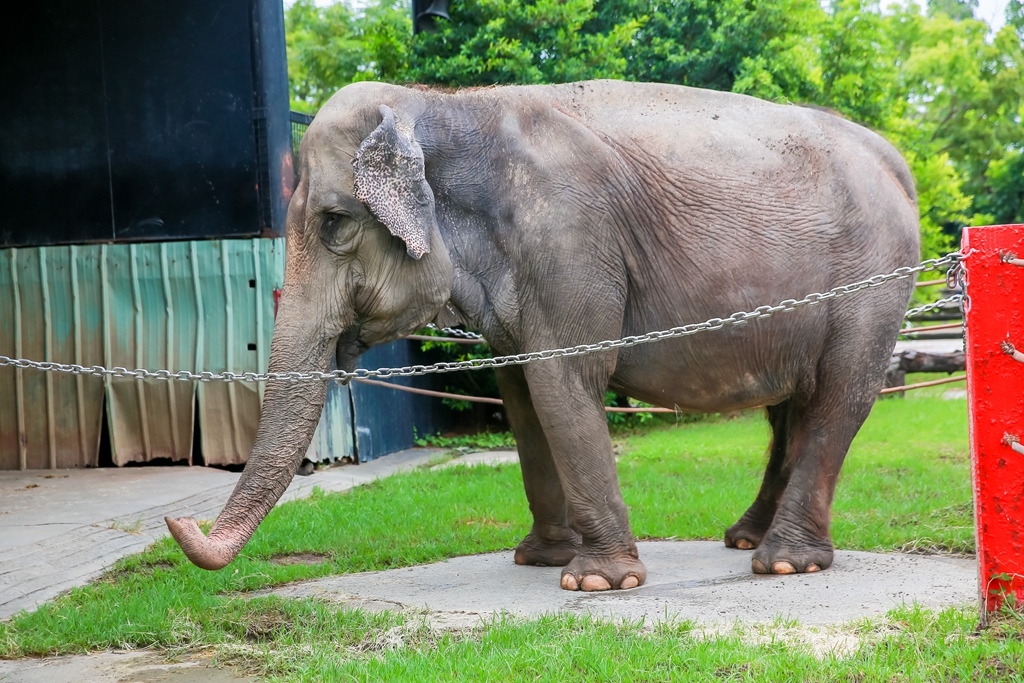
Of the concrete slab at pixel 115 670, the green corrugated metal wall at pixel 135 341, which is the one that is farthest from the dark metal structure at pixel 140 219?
the concrete slab at pixel 115 670

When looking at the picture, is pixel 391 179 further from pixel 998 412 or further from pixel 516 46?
pixel 516 46

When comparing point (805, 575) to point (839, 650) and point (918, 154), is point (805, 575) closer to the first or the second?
point (839, 650)

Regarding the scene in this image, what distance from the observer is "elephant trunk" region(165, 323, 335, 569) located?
499 cm

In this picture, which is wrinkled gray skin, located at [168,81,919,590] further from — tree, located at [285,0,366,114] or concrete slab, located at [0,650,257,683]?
tree, located at [285,0,366,114]

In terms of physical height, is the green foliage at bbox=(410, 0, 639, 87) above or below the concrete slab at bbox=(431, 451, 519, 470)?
above

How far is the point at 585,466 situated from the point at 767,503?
1630 millimetres

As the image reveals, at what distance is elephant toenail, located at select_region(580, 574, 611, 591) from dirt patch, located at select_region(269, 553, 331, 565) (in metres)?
1.75

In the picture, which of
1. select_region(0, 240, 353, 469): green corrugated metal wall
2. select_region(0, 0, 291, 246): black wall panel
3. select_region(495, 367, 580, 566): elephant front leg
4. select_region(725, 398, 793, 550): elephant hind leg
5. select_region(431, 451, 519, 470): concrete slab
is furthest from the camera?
select_region(431, 451, 519, 470): concrete slab

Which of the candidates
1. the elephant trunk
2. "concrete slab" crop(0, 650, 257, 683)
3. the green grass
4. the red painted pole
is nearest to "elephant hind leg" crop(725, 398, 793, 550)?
the green grass

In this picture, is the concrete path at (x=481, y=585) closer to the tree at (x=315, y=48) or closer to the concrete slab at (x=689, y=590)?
the concrete slab at (x=689, y=590)

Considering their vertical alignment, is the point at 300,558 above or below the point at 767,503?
below

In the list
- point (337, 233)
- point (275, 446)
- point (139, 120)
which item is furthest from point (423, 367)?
point (139, 120)

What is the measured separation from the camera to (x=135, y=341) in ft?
34.6

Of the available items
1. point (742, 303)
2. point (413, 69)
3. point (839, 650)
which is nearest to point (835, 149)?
point (742, 303)
